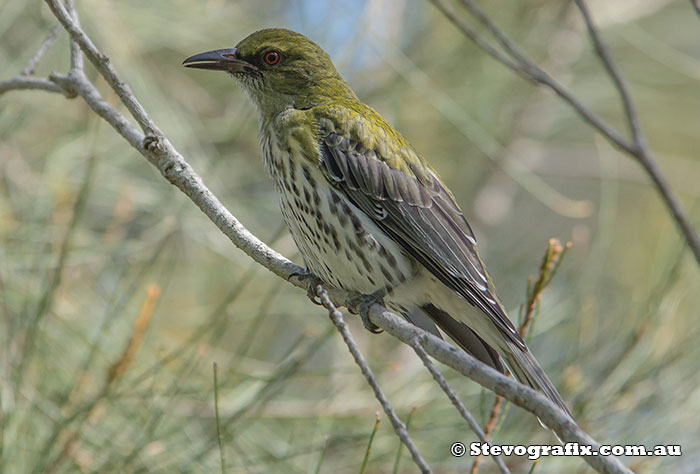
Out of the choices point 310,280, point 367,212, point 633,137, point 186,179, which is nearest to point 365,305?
point 310,280

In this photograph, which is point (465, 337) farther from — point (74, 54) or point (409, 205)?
point (74, 54)

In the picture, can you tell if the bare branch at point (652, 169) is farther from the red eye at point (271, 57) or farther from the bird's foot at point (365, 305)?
the red eye at point (271, 57)

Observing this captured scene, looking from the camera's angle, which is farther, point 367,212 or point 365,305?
point 367,212

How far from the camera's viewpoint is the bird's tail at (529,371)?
289cm

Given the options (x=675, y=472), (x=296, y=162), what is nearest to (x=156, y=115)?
(x=296, y=162)

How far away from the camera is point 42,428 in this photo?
3137 mm

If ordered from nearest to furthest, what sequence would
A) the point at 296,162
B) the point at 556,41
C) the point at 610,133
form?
1. the point at 610,133
2. the point at 296,162
3. the point at 556,41

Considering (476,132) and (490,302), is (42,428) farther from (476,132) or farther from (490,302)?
(476,132)

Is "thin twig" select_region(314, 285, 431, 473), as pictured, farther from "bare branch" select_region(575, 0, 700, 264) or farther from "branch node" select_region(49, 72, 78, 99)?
"branch node" select_region(49, 72, 78, 99)

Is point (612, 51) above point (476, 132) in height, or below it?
above

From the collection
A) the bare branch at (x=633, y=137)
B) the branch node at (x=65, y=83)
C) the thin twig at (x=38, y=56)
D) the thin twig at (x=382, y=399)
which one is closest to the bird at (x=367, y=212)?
the thin twig at (x=38, y=56)

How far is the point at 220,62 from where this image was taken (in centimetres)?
372

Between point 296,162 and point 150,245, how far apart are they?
927 millimetres

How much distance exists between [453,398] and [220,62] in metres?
2.33
